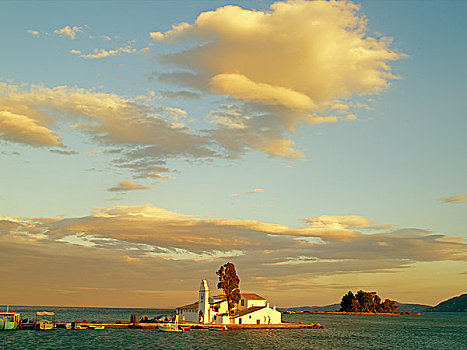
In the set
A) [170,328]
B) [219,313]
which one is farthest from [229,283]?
[170,328]

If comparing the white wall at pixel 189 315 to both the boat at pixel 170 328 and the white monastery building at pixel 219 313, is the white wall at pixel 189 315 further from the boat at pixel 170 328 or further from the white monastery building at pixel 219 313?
the boat at pixel 170 328

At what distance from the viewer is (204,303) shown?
394 feet

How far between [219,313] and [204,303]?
4.49m

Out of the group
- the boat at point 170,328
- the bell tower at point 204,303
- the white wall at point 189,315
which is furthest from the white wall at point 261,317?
the boat at point 170,328

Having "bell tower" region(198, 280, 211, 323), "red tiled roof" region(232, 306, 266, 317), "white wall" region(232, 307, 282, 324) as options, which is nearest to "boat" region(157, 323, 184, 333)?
"bell tower" region(198, 280, 211, 323)

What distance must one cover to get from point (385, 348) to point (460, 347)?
74.3 feet

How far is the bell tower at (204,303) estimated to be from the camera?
118688mm

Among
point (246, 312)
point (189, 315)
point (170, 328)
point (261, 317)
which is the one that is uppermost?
point (246, 312)

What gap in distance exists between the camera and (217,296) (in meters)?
133

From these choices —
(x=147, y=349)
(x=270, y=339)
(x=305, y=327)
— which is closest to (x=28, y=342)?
(x=147, y=349)

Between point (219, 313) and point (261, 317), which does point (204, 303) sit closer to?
point (219, 313)

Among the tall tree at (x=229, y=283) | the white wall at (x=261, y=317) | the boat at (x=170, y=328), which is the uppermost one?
the tall tree at (x=229, y=283)

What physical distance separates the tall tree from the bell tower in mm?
3711

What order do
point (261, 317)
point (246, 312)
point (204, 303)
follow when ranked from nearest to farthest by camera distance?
point (261, 317) → point (246, 312) → point (204, 303)
